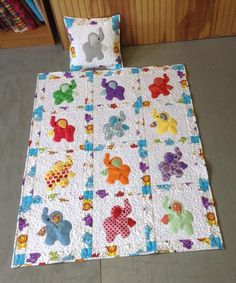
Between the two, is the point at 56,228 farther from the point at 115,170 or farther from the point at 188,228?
the point at 188,228

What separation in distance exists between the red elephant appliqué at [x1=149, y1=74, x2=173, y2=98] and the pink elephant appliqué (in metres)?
0.63

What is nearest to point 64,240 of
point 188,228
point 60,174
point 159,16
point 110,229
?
point 110,229

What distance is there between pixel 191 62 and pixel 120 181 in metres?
0.85

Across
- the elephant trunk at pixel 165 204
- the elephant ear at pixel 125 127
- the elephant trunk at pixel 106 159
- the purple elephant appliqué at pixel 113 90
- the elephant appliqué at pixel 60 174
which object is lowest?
the elephant trunk at pixel 165 204

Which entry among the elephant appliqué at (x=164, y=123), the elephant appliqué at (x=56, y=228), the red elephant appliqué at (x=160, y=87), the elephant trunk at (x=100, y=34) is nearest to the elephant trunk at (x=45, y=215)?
the elephant appliqué at (x=56, y=228)

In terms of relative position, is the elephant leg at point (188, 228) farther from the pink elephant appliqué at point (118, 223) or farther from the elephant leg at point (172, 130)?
the elephant leg at point (172, 130)

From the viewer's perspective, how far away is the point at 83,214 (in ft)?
4.31

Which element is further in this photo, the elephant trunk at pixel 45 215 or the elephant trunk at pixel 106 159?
the elephant trunk at pixel 106 159

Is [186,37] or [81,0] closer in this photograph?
[81,0]

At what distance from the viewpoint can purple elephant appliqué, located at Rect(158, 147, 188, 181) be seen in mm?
1389

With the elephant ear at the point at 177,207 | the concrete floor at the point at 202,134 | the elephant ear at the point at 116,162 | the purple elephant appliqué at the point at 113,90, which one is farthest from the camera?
the purple elephant appliqué at the point at 113,90

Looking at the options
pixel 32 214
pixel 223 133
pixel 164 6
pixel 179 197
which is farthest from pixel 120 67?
pixel 32 214

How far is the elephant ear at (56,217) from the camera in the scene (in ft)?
4.27

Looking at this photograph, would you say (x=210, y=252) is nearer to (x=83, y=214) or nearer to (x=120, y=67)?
(x=83, y=214)
